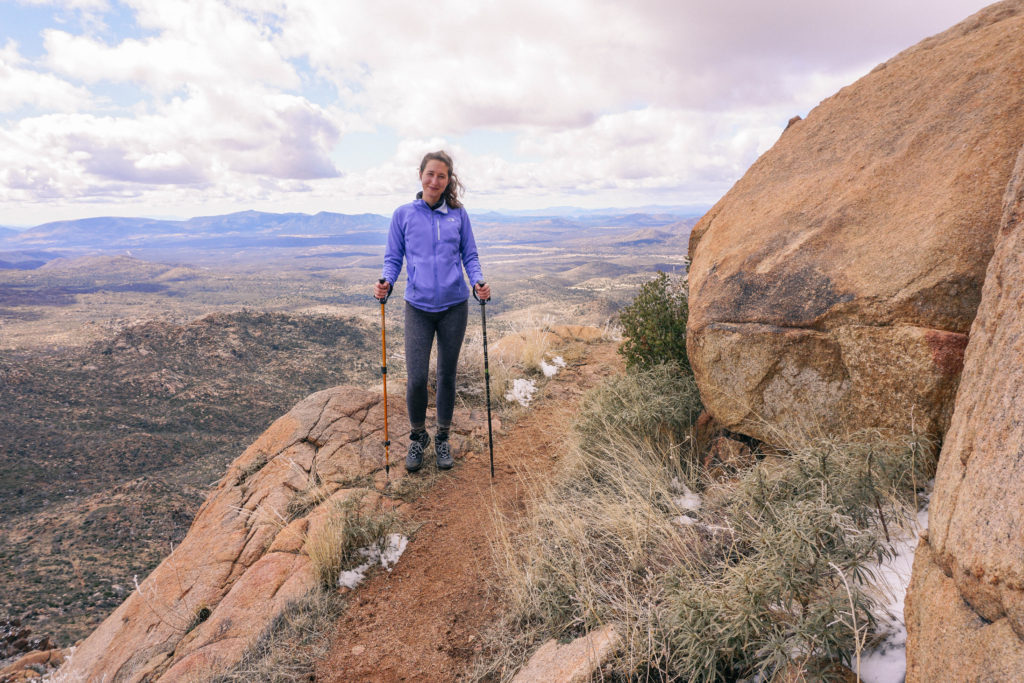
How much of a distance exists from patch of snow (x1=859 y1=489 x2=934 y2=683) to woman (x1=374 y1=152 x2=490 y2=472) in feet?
11.8

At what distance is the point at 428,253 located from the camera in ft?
15.3

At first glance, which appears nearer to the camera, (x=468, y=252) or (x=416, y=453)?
→ (x=468, y=252)

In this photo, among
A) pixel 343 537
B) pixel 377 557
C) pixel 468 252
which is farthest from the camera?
pixel 468 252

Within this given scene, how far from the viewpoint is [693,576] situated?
2635 millimetres

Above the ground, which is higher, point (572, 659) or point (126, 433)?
point (572, 659)

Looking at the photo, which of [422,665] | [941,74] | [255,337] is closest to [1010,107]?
[941,74]

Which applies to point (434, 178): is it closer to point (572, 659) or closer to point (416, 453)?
→ point (416, 453)

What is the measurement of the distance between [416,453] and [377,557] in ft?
4.47

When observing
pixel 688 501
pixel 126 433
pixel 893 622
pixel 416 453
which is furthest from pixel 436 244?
pixel 126 433

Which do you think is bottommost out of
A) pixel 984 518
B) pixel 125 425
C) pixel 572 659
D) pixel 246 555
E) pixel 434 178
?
pixel 125 425

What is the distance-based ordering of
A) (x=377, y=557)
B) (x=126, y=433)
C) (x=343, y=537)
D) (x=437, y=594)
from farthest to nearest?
(x=126, y=433) < (x=377, y=557) < (x=343, y=537) < (x=437, y=594)

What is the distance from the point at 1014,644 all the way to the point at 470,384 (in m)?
6.75

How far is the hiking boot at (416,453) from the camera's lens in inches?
206

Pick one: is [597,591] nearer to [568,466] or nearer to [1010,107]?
[568,466]
